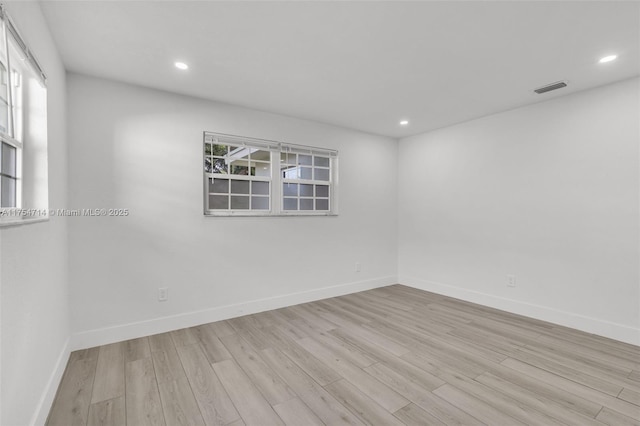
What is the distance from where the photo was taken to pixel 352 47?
225 cm

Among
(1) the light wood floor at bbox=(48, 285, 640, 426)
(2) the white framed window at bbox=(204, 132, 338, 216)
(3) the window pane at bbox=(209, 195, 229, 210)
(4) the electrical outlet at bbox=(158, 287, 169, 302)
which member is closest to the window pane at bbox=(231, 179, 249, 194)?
(2) the white framed window at bbox=(204, 132, 338, 216)

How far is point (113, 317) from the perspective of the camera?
2.75 metres

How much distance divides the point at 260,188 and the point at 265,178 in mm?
145

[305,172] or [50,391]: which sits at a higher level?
[305,172]

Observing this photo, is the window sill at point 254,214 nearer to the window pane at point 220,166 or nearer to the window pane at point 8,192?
the window pane at point 220,166

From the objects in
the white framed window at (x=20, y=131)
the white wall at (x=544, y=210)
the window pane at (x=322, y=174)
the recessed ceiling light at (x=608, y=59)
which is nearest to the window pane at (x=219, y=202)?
the window pane at (x=322, y=174)

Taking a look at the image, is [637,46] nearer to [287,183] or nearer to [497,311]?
[497,311]

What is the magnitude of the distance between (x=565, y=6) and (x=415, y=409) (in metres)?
2.68

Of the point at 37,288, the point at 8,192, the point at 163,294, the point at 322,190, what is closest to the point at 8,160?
the point at 8,192

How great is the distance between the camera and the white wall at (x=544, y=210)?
2832mm

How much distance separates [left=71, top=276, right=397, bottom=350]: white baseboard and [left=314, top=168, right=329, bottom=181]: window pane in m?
1.61

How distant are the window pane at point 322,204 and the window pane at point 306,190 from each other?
175 mm

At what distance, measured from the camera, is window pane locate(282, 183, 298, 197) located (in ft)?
12.9

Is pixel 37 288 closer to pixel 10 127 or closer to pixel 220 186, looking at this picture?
pixel 10 127
